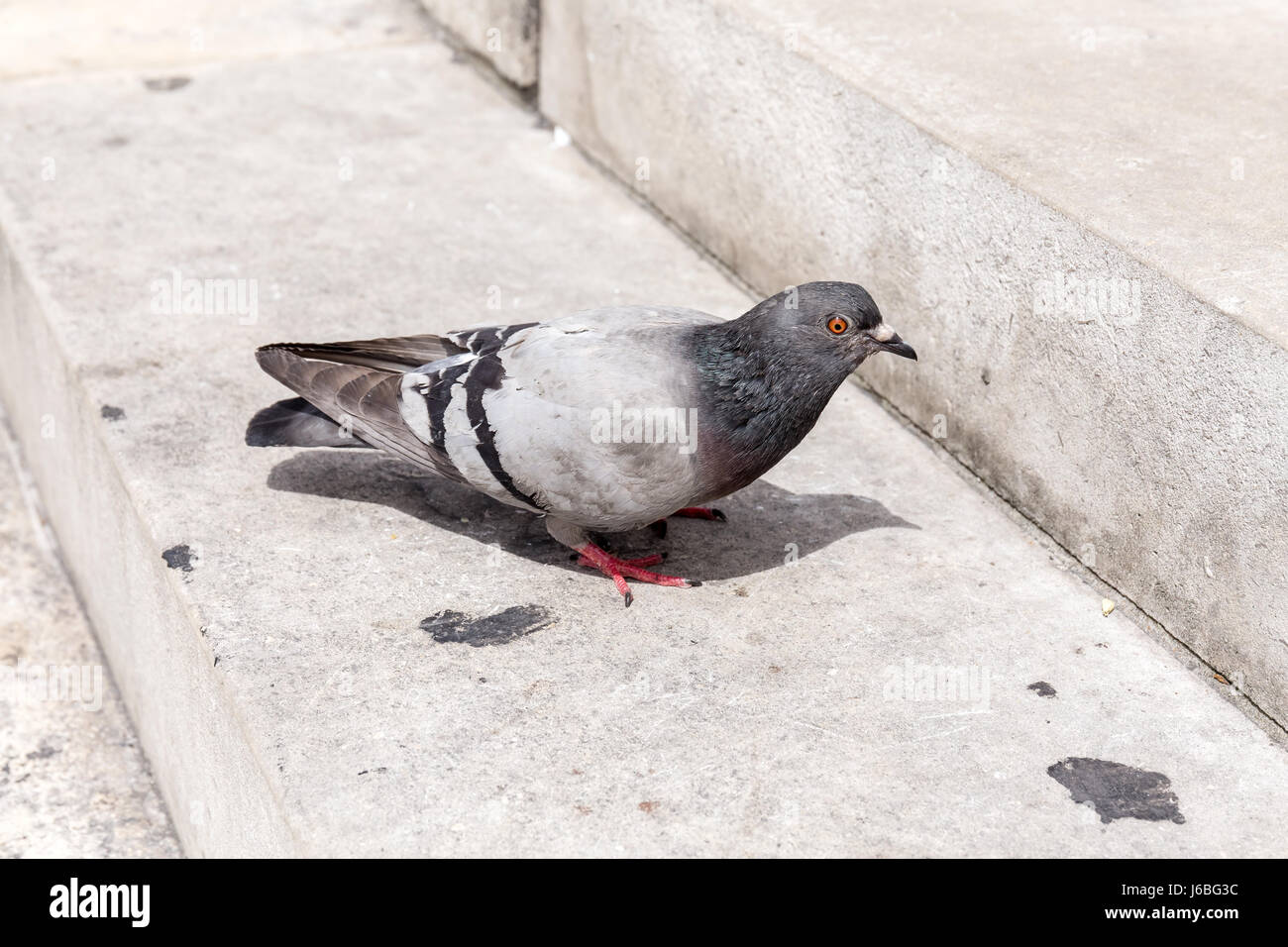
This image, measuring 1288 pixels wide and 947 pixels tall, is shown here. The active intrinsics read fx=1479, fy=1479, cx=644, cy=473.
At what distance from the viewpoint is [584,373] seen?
3.65m

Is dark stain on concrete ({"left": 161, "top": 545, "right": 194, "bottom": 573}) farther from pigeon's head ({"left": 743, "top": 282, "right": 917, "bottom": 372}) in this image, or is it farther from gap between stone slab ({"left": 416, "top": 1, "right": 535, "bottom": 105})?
gap between stone slab ({"left": 416, "top": 1, "right": 535, "bottom": 105})

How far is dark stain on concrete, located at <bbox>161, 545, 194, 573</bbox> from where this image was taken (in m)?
3.85

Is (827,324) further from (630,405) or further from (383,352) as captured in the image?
(383,352)

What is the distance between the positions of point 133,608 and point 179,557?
0.52 m

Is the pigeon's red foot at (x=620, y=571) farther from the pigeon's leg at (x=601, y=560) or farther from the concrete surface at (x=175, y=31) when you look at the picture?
the concrete surface at (x=175, y=31)

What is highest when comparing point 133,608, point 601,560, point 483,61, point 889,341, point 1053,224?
point 1053,224

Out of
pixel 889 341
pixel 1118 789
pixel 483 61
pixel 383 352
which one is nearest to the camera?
pixel 1118 789

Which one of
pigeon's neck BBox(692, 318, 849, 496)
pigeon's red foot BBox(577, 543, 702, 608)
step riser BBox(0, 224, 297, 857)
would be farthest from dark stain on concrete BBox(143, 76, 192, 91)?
pigeon's neck BBox(692, 318, 849, 496)

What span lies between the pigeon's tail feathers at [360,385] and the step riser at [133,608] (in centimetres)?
59

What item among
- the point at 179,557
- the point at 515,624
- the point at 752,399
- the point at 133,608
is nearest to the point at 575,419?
the point at 752,399

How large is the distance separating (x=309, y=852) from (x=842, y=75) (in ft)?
9.89

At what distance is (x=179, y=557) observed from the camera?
3.89 metres

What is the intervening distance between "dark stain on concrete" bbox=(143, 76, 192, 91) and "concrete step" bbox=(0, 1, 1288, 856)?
1.17 m
